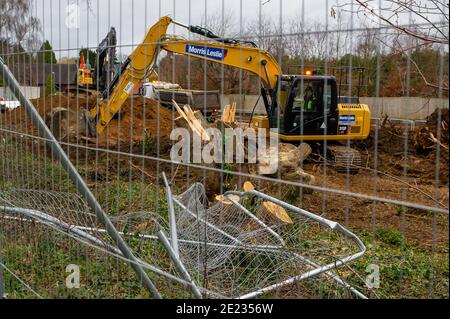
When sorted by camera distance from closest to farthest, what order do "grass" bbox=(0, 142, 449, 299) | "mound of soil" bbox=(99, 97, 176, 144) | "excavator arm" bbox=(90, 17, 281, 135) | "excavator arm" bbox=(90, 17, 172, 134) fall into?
"excavator arm" bbox=(90, 17, 281, 135), "grass" bbox=(0, 142, 449, 299), "excavator arm" bbox=(90, 17, 172, 134), "mound of soil" bbox=(99, 97, 176, 144)

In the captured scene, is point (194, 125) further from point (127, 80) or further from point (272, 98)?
point (127, 80)

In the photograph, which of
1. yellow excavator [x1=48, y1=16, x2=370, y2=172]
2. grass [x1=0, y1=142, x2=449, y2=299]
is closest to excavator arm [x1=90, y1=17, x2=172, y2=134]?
yellow excavator [x1=48, y1=16, x2=370, y2=172]

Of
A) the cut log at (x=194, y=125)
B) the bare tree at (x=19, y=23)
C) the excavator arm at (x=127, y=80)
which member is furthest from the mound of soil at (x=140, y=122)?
the bare tree at (x=19, y=23)

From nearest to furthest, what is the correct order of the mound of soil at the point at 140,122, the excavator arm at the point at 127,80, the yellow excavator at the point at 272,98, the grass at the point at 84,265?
the grass at the point at 84,265, the yellow excavator at the point at 272,98, the excavator arm at the point at 127,80, the mound of soil at the point at 140,122

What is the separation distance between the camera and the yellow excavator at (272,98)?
4281 mm

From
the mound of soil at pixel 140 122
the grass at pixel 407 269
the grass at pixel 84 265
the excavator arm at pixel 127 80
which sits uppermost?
the excavator arm at pixel 127 80

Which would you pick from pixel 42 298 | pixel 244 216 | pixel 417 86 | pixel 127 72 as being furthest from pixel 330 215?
pixel 42 298

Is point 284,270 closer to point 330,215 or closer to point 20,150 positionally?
point 20,150

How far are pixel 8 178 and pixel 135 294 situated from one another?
1915 mm

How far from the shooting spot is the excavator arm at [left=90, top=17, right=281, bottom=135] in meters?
3.44

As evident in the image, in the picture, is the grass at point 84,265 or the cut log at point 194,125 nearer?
the grass at point 84,265

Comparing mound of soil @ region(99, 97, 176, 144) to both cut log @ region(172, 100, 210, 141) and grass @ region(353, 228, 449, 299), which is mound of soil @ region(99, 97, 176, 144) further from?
grass @ region(353, 228, 449, 299)

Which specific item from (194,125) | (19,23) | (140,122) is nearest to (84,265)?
(19,23)

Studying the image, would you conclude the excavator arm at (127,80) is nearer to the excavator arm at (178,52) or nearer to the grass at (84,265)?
the excavator arm at (178,52)
